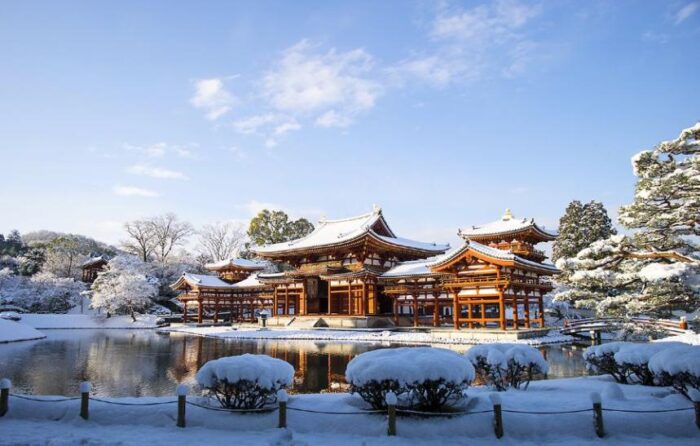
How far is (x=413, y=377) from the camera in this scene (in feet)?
26.3

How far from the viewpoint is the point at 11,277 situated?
54375mm

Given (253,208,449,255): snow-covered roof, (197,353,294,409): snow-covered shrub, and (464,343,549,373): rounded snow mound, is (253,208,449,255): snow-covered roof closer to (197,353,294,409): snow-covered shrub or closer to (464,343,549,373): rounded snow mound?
(464,343,549,373): rounded snow mound

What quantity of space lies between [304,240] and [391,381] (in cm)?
3871

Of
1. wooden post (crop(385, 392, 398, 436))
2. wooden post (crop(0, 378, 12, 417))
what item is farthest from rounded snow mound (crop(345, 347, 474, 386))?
wooden post (crop(0, 378, 12, 417))

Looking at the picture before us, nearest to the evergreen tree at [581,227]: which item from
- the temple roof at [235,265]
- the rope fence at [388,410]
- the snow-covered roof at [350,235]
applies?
the snow-covered roof at [350,235]

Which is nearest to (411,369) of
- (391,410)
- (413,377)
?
(413,377)

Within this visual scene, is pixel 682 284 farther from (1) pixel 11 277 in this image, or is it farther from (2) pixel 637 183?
(1) pixel 11 277

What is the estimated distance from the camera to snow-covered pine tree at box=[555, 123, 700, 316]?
14195mm

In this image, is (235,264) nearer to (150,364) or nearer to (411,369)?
(150,364)

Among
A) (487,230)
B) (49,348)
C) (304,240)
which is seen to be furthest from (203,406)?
(304,240)

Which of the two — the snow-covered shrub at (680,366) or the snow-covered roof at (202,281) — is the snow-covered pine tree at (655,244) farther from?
the snow-covered roof at (202,281)

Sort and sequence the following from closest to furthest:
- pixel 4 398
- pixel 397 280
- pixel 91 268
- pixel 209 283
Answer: pixel 4 398
pixel 397 280
pixel 209 283
pixel 91 268

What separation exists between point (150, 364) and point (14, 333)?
63.9ft

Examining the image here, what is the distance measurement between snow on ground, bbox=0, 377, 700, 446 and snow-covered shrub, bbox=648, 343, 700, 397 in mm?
457
